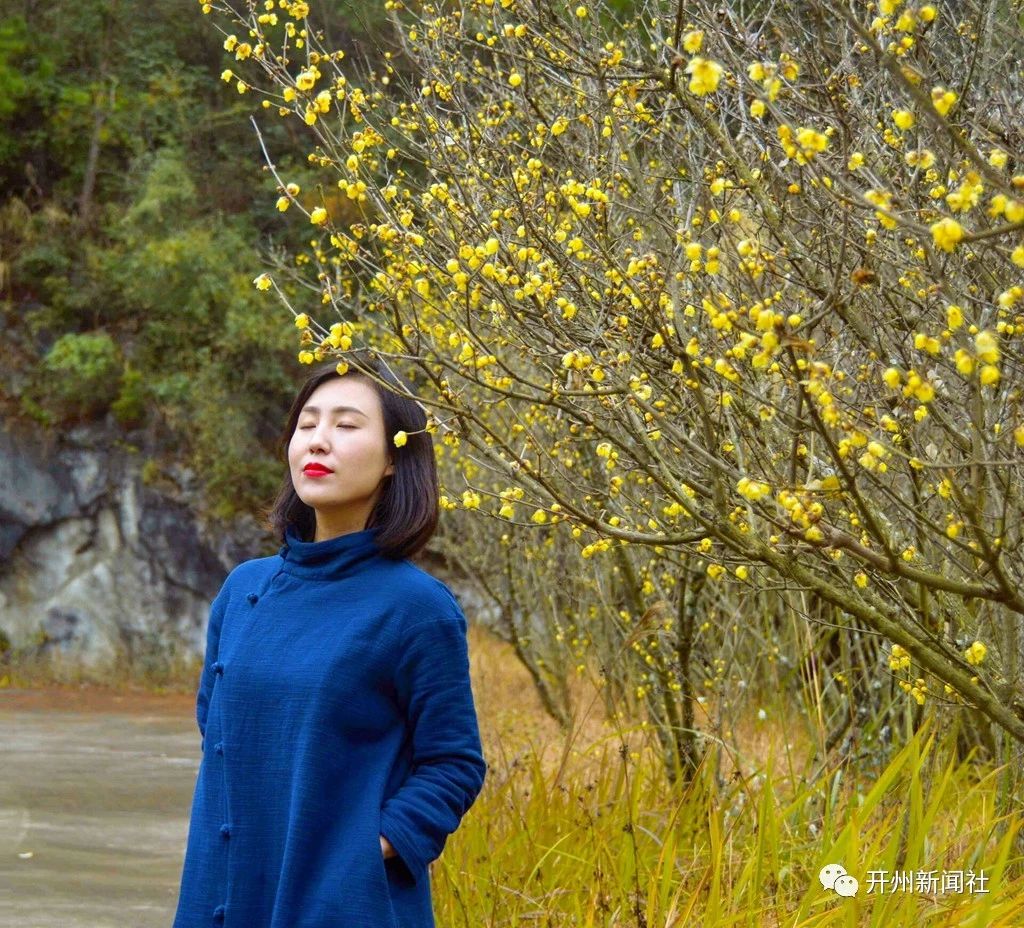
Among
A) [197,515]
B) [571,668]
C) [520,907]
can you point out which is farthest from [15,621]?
[520,907]

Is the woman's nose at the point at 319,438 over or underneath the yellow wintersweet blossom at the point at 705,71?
underneath

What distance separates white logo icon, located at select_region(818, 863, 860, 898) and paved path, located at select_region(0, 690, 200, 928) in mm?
2671

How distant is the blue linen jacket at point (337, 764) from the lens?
2475 millimetres

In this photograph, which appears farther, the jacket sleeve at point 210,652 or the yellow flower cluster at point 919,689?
the yellow flower cluster at point 919,689

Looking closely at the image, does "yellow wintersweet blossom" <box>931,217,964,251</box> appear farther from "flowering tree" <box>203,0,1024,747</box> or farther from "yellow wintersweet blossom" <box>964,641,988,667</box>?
"yellow wintersweet blossom" <box>964,641,988,667</box>

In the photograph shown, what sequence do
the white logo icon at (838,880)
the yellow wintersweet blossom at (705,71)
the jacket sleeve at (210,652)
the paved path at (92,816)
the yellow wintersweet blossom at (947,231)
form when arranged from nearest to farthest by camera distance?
the yellow wintersweet blossom at (947,231) < the yellow wintersweet blossom at (705,71) < the jacket sleeve at (210,652) < the white logo icon at (838,880) < the paved path at (92,816)

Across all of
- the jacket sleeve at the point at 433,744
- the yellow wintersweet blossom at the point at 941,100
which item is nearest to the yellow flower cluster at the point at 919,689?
the jacket sleeve at the point at 433,744

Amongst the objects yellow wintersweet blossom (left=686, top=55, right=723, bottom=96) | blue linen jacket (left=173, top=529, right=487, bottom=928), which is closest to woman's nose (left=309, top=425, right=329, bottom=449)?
blue linen jacket (left=173, top=529, right=487, bottom=928)

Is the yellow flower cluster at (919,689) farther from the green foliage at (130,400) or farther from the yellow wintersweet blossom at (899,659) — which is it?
the green foliage at (130,400)

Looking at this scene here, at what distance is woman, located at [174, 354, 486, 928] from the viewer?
248cm

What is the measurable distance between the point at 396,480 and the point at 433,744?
55cm

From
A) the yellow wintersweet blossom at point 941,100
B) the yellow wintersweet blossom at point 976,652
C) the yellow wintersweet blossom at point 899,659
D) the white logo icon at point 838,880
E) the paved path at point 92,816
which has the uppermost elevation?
the yellow wintersweet blossom at point 941,100

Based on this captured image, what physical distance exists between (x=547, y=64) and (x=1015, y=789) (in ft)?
7.93

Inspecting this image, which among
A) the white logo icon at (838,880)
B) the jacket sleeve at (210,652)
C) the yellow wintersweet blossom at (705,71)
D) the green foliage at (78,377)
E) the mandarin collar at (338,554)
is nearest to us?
the yellow wintersweet blossom at (705,71)
